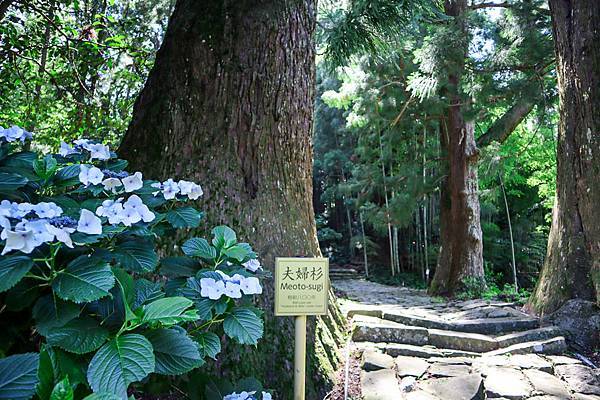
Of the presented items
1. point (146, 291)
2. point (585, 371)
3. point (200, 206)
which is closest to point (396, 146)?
point (585, 371)

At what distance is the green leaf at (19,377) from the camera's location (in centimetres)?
80

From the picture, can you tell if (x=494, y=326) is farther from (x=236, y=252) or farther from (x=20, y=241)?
(x=20, y=241)

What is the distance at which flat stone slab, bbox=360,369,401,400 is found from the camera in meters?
2.21

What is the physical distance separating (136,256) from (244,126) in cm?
133

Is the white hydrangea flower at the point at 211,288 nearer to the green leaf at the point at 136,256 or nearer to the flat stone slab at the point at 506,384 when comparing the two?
the green leaf at the point at 136,256

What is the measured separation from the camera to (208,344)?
1.24m

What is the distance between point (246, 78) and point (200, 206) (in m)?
0.74

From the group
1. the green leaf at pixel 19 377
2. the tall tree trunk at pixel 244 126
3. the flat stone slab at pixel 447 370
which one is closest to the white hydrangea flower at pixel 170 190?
the green leaf at pixel 19 377

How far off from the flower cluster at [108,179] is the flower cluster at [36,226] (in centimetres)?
28

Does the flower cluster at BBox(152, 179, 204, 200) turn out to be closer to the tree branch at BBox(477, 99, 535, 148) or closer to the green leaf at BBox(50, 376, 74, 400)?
the green leaf at BBox(50, 376, 74, 400)

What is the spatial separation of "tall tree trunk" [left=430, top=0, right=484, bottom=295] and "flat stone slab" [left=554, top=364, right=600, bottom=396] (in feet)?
13.5

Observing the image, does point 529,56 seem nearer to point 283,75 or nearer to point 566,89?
point 566,89

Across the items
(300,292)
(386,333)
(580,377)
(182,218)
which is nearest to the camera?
(182,218)

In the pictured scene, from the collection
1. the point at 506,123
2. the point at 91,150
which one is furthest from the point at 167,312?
the point at 506,123
